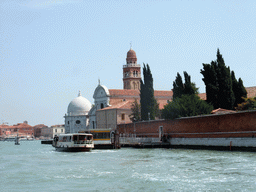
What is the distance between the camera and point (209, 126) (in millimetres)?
33000

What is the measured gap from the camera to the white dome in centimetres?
8650

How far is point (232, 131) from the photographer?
1188 inches

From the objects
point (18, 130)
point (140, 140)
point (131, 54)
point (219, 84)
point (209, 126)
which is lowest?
point (140, 140)

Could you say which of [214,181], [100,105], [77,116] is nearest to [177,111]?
[214,181]

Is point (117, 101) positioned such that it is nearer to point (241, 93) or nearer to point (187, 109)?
point (241, 93)

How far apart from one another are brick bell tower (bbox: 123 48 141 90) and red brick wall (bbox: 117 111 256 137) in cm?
3320

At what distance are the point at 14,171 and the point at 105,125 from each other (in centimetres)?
4434

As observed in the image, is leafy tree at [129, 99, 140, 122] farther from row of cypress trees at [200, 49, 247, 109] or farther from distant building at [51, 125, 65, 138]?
distant building at [51, 125, 65, 138]

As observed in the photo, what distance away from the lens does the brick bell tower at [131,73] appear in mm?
77438

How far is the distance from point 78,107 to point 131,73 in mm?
15091

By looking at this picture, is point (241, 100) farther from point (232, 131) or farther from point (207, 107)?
point (232, 131)

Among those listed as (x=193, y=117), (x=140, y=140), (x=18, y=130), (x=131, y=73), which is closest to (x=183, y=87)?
(x=140, y=140)

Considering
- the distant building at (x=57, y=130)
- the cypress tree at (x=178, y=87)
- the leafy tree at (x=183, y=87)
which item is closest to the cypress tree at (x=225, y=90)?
the leafy tree at (x=183, y=87)

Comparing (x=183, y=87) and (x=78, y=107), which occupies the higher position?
(x=78, y=107)
